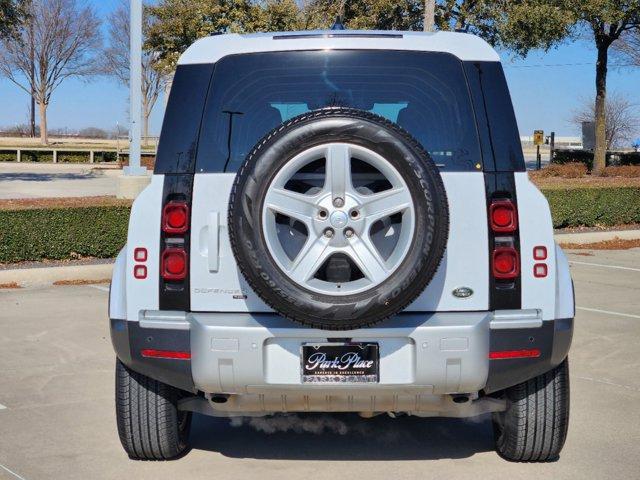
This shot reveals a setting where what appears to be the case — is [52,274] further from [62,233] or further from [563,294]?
[563,294]

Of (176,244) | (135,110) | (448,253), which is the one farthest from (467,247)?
(135,110)

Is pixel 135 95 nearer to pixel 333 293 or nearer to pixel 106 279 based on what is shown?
pixel 106 279

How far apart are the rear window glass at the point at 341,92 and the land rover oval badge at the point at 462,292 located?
1.93 ft

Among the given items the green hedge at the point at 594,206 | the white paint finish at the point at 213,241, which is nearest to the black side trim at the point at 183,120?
the white paint finish at the point at 213,241

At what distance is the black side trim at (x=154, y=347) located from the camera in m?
4.41

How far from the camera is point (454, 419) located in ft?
19.5

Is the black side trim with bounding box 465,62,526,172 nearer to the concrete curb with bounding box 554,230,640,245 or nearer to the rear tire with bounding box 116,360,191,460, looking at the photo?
the rear tire with bounding box 116,360,191,460

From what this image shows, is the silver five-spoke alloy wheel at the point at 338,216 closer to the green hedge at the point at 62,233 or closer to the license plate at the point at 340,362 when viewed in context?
the license plate at the point at 340,362

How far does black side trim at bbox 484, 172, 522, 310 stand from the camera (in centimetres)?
443

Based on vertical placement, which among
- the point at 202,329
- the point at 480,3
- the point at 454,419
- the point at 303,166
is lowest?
the point at 454,419

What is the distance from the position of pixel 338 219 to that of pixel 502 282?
0.83 meters

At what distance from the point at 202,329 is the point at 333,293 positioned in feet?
2.01

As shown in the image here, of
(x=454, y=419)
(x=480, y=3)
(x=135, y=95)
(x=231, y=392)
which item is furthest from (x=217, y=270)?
(x=480, y=3)

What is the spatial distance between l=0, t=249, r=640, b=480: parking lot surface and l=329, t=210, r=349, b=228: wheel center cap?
4.56ft
